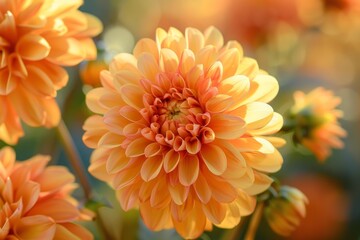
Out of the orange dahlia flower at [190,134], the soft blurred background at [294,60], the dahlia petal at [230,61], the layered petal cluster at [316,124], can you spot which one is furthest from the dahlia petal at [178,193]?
the soft blurred background at [294,60]

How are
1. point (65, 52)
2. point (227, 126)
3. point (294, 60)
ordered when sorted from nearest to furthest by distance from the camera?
point (227, 126) → point (65, 52) → point (294, 60)

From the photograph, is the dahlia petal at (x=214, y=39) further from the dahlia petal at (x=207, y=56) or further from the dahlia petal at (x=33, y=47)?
the dahlia petal at (x=33, y=47)

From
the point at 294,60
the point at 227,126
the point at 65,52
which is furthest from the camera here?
the point at 294,60

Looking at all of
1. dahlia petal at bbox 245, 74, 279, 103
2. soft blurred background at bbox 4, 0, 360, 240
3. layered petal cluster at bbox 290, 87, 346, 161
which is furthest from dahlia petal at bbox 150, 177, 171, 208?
soft blurred background at bbox 4, 0, 360, 240

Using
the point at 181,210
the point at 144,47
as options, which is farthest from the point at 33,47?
the point at 181,210

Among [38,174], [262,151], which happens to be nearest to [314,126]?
[262,151]

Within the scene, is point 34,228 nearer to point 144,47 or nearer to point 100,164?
point 100,164

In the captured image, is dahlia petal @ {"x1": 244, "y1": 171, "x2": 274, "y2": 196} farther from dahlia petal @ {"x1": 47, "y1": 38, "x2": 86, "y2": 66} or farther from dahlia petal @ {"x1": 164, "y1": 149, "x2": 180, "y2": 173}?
dahlia petal @ {"x1": 47, "y1": 38, "x2": 86, "y2": 66}
